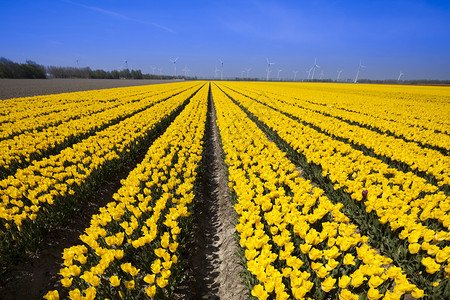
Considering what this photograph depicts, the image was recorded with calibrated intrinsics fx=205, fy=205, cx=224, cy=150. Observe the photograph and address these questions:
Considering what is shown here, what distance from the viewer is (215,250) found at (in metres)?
4.38

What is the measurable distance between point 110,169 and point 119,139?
1.81 metres

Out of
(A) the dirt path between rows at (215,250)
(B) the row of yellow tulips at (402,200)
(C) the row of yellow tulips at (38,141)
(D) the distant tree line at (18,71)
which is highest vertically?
(D) the distant tree line at (18,71)

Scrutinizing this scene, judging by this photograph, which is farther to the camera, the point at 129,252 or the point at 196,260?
the point at 196,260

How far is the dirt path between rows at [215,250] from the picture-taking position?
3.49 metres

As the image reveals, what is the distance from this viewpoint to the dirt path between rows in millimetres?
3490

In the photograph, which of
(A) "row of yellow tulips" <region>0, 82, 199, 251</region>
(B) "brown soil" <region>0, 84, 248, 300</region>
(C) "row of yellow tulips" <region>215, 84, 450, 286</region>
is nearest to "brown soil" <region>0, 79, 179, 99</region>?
(A) "row of yellow tulips" <region>0, 82, 199, 251</region>

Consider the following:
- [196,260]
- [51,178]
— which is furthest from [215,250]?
[51,178]

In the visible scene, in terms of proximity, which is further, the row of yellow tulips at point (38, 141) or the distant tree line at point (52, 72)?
the distant tree line at point (52, 72)

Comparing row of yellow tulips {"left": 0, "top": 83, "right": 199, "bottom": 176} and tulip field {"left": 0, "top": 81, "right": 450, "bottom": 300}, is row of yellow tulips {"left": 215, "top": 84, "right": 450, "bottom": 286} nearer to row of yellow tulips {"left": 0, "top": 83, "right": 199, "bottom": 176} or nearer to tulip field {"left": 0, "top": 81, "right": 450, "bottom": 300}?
tulip field {"left": 0, "top": 81, "right": 450, "bottom": 300}

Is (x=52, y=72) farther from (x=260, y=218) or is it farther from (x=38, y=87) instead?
(x=260, y=218)

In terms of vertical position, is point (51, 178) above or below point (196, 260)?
above

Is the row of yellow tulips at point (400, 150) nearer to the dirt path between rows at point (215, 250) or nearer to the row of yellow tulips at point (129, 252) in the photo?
the dirt path between rows at point (215, 250)

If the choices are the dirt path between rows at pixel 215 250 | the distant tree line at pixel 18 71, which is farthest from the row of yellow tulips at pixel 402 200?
the distant tree line at pixel 18 71

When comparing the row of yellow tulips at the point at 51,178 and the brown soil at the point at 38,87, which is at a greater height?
the row of yellow tulips at the point at 51,178
